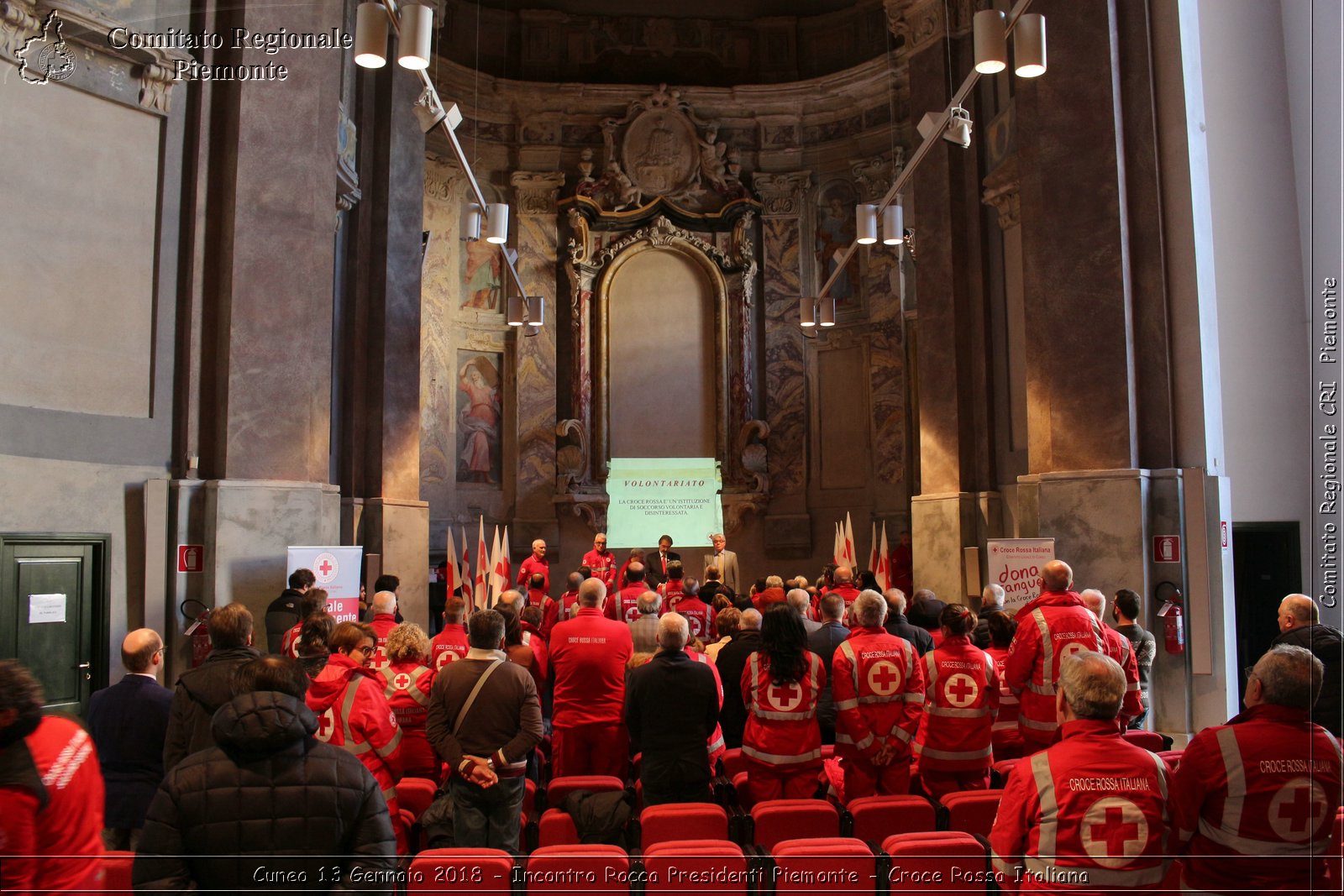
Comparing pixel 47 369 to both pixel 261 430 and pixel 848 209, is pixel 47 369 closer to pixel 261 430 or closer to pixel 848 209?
pixel 261 430

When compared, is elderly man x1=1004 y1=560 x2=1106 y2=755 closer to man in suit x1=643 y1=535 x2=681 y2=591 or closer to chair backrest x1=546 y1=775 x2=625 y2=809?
chair backrest x1=546 y1=775 x2=625 y2=809

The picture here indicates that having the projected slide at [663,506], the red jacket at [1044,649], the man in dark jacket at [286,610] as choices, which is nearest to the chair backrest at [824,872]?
the red jacket at [1044,649]

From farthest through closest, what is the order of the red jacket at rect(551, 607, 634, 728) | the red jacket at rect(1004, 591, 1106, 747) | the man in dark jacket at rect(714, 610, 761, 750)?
the man in dark jacket at rect(714, 610, 761, 750) < the red jacket at rect(551, 607, 634, 728) < the red jacket at rect(1004, 591, 1106, 747)

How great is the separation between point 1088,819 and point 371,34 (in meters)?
6.62

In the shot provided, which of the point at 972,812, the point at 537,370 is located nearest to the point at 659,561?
the point at 537,370

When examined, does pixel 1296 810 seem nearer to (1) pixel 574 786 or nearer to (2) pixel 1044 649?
(2) pixel 1044 649

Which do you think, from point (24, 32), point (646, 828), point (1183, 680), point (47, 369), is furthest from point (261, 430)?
point (1183, 680)

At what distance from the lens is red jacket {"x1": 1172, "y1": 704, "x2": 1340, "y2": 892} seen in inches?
→ 124

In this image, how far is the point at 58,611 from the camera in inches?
303

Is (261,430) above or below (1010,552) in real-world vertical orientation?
above

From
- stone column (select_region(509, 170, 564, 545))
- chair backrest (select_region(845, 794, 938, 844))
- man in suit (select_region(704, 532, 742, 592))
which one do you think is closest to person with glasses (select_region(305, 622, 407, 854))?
chair backrest (select_region(845, 794, 938, 844))

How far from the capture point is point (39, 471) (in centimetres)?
759

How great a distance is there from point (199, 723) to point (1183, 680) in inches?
296

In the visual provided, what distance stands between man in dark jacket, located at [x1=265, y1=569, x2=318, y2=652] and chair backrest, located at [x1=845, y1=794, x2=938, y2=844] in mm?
4942
